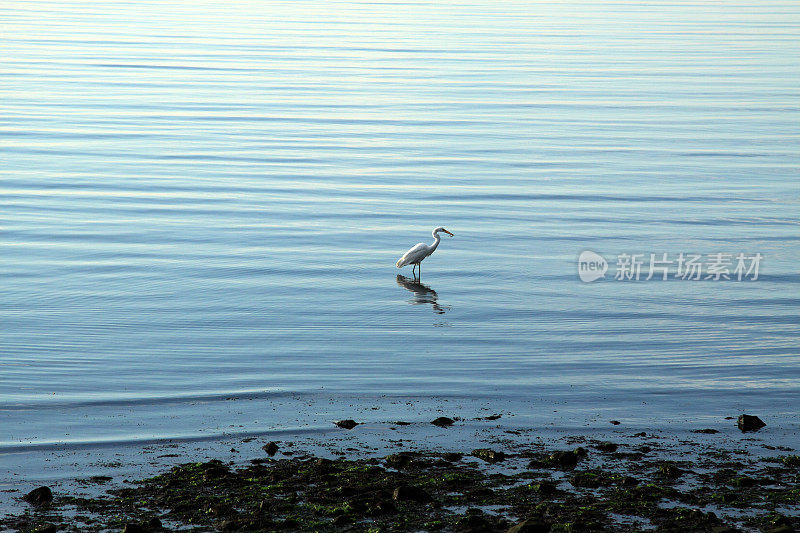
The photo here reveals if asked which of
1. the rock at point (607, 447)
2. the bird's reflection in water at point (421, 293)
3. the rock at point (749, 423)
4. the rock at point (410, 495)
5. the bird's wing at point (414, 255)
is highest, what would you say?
the bird's wing at point (414, 255)

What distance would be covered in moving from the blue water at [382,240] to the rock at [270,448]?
0.76 m

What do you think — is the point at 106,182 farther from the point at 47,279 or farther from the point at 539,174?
the point at 539,174

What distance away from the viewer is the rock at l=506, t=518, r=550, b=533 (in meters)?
8.30

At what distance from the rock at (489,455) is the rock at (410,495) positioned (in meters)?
1.23

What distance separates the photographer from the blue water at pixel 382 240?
42.5 ft

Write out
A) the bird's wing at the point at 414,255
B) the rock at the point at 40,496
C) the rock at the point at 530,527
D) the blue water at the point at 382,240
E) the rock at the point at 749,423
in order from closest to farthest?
1. the rock at the point at 530,527
2. the rock at the point at 40,496
3. the rock at the point at 749,423
4. the blue water at the point at 382,240
5. the bird's wing at the point at 414,255

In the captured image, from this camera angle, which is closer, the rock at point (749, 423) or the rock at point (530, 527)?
the rock at point (530, 527)

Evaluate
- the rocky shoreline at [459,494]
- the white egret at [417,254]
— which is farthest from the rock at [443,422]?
the white egret at [417,254]

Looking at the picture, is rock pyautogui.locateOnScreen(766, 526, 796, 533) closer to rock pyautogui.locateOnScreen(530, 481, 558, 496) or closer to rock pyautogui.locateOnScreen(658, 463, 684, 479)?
rock pyautogui.locateOnScreen(658, 463, 684, 479)

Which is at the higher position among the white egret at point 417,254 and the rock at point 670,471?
the white egret at point 417,254

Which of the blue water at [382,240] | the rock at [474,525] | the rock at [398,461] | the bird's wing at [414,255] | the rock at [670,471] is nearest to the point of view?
the rock at [474,525]

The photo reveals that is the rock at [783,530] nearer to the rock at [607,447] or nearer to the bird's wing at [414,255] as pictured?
the rock at [607,447]

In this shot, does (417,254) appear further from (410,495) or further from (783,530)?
(783,530)

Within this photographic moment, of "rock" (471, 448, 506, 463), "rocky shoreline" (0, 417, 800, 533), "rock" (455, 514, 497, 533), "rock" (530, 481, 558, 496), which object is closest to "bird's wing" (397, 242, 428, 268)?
"rocky shoreline" (0, 417, 800, 533)
